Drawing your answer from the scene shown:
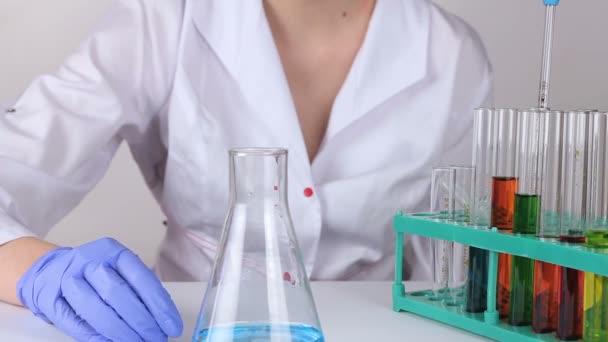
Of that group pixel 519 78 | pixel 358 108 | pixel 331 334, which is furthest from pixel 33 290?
pixel 519 78

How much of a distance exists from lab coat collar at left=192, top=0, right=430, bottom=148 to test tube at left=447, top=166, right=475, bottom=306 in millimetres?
509

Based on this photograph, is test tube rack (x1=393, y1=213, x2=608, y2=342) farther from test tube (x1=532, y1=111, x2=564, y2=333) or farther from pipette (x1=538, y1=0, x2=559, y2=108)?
pipette (x1=538, y1=0, x2=559, y2=108)

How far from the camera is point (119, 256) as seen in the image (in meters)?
1.09

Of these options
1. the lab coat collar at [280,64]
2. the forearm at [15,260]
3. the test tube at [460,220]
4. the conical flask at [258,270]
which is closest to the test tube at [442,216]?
the test tube at [460,220]

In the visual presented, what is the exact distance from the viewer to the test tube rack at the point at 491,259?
0.97 m

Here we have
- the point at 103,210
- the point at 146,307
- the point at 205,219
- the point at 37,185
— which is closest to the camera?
the point at 146,307

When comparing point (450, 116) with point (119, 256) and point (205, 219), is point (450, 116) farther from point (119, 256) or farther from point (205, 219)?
point (119, 256)

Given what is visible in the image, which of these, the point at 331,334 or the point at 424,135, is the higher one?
the point at 424,135

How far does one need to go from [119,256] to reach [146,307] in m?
0.08

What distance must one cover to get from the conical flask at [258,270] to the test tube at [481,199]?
0.33 m

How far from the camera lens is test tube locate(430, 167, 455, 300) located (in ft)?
3.83

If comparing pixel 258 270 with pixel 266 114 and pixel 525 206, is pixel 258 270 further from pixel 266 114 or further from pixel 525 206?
pixel 266 114

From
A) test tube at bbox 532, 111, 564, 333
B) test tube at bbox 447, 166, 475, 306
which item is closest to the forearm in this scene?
test tube at bbox 447, 166, 475, 306

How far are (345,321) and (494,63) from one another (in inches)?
66.3
